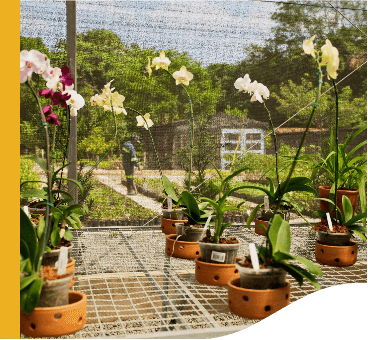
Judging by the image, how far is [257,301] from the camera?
26.7 inches

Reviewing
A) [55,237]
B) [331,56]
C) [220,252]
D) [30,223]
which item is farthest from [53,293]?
[331,56]

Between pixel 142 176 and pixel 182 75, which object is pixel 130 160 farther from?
pixel 182 75

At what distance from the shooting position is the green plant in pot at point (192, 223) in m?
1.12

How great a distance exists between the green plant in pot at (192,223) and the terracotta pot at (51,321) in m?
0.52

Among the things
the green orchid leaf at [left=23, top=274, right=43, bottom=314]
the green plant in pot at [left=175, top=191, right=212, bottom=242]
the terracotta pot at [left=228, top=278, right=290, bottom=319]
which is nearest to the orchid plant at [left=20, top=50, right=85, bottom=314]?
the green orchid leaf at [left=23, top=274, right=43, bottom=314]

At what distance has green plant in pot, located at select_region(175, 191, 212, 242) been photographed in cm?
112

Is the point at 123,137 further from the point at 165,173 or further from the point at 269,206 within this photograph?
the point at 269,206

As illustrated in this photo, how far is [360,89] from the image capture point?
1289 mm

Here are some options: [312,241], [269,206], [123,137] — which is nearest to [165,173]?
[123,137]

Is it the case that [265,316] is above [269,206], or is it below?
below

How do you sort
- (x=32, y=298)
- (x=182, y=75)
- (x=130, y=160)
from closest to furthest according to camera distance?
(x=32, y=298), (x=182, y=75), (x=130, y=160)

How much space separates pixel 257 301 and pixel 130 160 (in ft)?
3.39

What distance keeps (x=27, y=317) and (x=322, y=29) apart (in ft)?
5.17

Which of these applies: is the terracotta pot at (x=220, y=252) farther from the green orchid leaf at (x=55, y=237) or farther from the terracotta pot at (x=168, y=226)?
the terracotta pot at (x=168, y=226)
